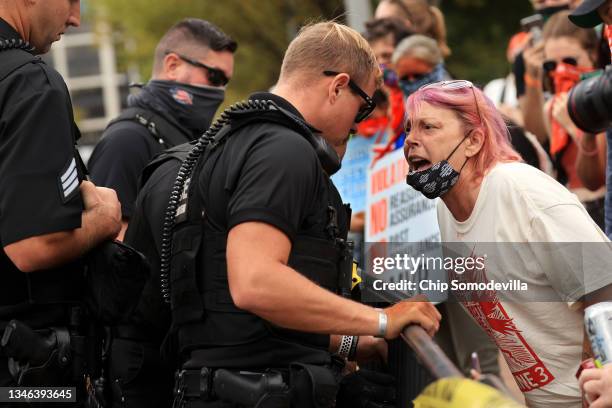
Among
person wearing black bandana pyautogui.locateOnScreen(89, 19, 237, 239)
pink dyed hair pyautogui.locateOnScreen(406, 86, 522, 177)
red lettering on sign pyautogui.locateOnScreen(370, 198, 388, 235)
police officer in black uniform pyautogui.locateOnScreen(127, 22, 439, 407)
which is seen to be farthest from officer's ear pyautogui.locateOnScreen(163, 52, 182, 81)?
pink dyed hair pyautogui.locateOnScreen(406, 86, 522, 177)

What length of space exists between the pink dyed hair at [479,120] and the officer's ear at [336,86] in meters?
0.43

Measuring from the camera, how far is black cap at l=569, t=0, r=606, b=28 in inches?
190

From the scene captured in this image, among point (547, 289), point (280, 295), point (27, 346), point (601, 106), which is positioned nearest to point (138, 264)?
point (27, 346)

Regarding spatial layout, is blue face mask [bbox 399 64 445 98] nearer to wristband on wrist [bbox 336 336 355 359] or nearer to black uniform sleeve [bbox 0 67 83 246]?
wristband on wrist [bbox 336 336 355 359]

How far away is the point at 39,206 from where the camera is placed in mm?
3748

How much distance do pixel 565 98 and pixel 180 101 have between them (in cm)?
219

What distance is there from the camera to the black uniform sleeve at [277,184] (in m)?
3.61

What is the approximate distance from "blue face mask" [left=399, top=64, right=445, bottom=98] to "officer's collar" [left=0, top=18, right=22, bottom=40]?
3637 millimetres

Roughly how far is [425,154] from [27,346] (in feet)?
5.37

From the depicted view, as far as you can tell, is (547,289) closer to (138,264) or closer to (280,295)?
(280,295)

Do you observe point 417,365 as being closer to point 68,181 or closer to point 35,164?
point 68,181

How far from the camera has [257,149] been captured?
3754mm

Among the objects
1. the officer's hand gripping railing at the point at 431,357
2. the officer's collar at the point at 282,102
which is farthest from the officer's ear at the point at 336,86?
the officer's hand gripping railing at the point at 431,357

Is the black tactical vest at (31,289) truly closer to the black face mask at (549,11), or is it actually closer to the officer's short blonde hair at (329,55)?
the officer's short blonde hair at (329,55)
